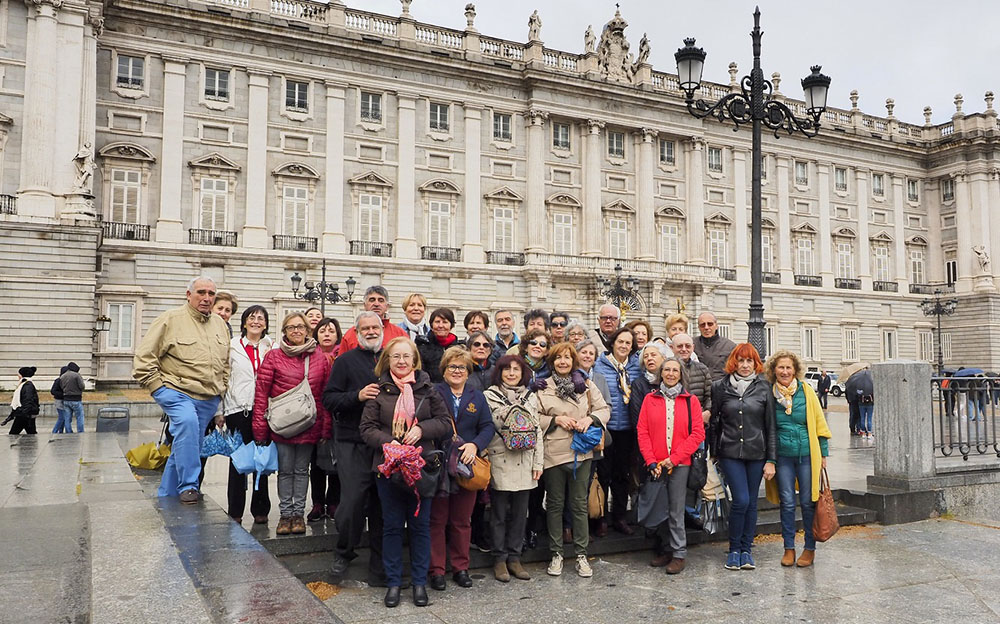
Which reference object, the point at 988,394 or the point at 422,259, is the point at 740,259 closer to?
the point at 422,259

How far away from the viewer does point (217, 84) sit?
31.4m

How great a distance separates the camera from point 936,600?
550 cm

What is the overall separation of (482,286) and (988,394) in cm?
2714

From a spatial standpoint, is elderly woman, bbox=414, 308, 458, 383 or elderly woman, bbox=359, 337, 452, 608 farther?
elderly woman, bbox=414, 308, 458, 383

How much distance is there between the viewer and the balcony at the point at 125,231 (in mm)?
29391

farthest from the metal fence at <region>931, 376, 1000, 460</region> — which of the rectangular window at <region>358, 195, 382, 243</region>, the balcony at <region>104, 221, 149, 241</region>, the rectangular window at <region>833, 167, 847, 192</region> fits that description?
the rectangular window at <region>833, 167, 847, 192</region>

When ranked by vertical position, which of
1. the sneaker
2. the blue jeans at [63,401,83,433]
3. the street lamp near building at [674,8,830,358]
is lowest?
the sneaker

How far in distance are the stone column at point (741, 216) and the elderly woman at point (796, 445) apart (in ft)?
123

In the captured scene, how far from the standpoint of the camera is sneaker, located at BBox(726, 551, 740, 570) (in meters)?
6.28

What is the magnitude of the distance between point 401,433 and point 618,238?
34857mm

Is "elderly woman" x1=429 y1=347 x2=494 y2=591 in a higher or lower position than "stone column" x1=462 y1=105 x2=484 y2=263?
lower

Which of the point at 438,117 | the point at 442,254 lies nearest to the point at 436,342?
the point at 442,254

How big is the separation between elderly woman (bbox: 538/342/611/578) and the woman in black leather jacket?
43.0 inches

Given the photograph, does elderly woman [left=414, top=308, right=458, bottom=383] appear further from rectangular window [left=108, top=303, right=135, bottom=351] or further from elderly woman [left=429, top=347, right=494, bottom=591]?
rectangular window [left=108, top=303, right=135, bottom=351]
